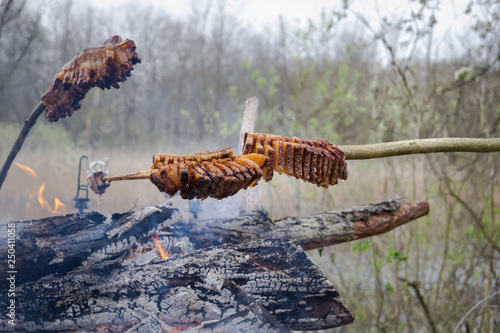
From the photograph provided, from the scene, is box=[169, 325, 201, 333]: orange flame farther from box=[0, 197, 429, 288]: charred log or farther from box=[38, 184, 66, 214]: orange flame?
box=[38, 184, 66, 214]: orange flame

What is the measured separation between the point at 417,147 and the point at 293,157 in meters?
0.46

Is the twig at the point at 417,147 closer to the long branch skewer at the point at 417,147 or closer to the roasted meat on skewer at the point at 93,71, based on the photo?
the long branch skewer at the point at 417,147

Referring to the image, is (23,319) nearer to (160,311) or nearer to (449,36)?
(160,311)

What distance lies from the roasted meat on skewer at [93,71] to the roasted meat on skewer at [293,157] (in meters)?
0.39

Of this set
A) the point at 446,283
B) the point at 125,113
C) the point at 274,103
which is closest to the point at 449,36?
the point at 274,103

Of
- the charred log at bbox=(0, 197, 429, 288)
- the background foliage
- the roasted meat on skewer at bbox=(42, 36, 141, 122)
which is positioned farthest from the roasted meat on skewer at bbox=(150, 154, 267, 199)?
the background foliage

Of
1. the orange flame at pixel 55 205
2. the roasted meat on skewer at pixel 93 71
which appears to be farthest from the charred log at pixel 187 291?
the roasted meat on skewer at pixel 93 71

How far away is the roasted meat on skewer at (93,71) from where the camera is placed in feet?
3.32

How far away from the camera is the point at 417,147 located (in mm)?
1234

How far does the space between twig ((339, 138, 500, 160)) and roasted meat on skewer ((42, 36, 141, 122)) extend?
67 centimetres

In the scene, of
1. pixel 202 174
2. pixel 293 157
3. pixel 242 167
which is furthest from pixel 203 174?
pixel 293 157

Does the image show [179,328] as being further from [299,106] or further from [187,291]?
[299,106]

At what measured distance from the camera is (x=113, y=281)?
1.16 meters

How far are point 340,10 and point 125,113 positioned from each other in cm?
206
